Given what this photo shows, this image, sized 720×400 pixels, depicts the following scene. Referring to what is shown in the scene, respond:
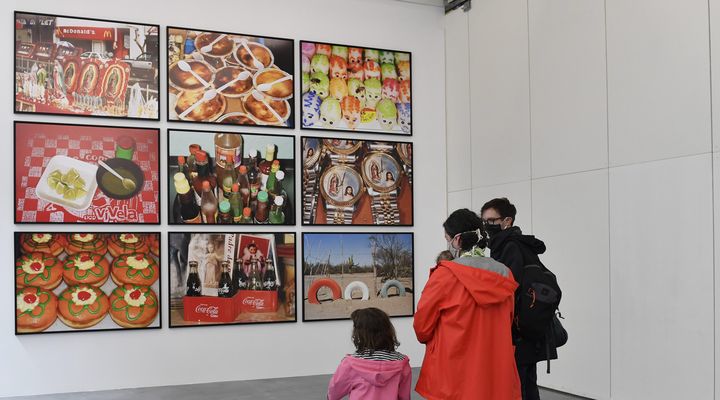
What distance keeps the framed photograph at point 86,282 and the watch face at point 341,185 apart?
1.87 meters

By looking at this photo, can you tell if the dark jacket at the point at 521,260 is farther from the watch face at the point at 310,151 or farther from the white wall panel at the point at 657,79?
the watch face at the point at 310,151

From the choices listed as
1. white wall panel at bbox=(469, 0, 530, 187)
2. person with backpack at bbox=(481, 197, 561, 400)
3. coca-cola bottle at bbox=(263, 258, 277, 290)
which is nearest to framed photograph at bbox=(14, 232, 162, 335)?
coca-cola bottle at bbox=(263, 258, 277, 290)

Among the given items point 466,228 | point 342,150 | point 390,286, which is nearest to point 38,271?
point 342,150

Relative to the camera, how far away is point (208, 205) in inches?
299

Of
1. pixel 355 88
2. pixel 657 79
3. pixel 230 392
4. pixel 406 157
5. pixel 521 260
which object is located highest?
pixel 355 88

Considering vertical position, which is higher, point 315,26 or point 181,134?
point 315,26

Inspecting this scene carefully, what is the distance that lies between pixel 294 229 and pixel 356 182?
0.89 meters

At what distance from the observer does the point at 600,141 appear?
6465 millimetres

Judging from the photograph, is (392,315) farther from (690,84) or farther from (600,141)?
(690,84)

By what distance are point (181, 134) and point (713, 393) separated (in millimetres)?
5242

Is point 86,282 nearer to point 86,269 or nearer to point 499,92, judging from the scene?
point 86,269

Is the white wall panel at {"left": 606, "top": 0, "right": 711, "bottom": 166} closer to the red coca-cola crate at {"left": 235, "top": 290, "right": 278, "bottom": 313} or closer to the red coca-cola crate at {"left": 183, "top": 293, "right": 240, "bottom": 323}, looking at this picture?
the red coca-cola crate at {"left": 235, "top": 290, "right": 278, "bottom": 313}

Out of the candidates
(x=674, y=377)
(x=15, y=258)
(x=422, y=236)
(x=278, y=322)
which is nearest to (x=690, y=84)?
(x=674, y=377)

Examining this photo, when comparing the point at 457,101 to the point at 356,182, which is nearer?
the point at 356,182
